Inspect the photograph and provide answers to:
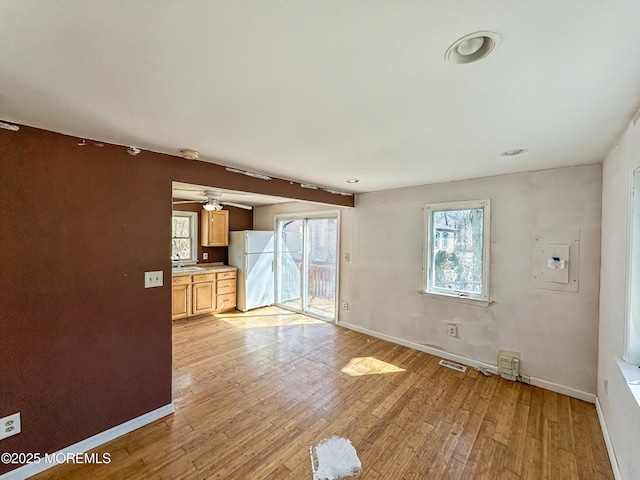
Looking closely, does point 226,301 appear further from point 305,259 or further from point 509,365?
point 509,365

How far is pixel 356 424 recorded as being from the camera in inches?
87.7

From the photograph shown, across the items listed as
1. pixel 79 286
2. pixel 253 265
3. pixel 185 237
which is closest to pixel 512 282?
pixel 79 286

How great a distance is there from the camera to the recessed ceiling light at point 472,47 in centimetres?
91

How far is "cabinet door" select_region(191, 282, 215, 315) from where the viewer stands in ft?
15.4

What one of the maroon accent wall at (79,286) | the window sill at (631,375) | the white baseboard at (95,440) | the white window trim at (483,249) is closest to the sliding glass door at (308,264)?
the white window trim at (483,249)

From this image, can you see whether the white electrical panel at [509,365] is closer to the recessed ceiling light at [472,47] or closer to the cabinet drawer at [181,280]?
the recessed ceiling light at [472,47]

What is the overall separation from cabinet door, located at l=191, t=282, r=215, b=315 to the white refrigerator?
1.78 feet

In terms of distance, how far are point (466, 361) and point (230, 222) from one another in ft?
15.6

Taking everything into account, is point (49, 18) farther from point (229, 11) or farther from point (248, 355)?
point (248, 355)

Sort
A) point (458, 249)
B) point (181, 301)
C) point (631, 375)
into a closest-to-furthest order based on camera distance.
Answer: point (631, 375)
point (458, 249)
point (181, 301)

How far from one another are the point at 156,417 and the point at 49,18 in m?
2.62

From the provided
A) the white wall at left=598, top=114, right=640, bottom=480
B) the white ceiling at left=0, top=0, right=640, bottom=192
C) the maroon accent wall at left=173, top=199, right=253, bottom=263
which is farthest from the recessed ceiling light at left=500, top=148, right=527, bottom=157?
the maroon accent wall at left=173, top=199, right=253, bottom=263

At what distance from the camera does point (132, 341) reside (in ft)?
7.04

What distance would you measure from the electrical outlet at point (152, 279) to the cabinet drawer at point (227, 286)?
2.83 m
